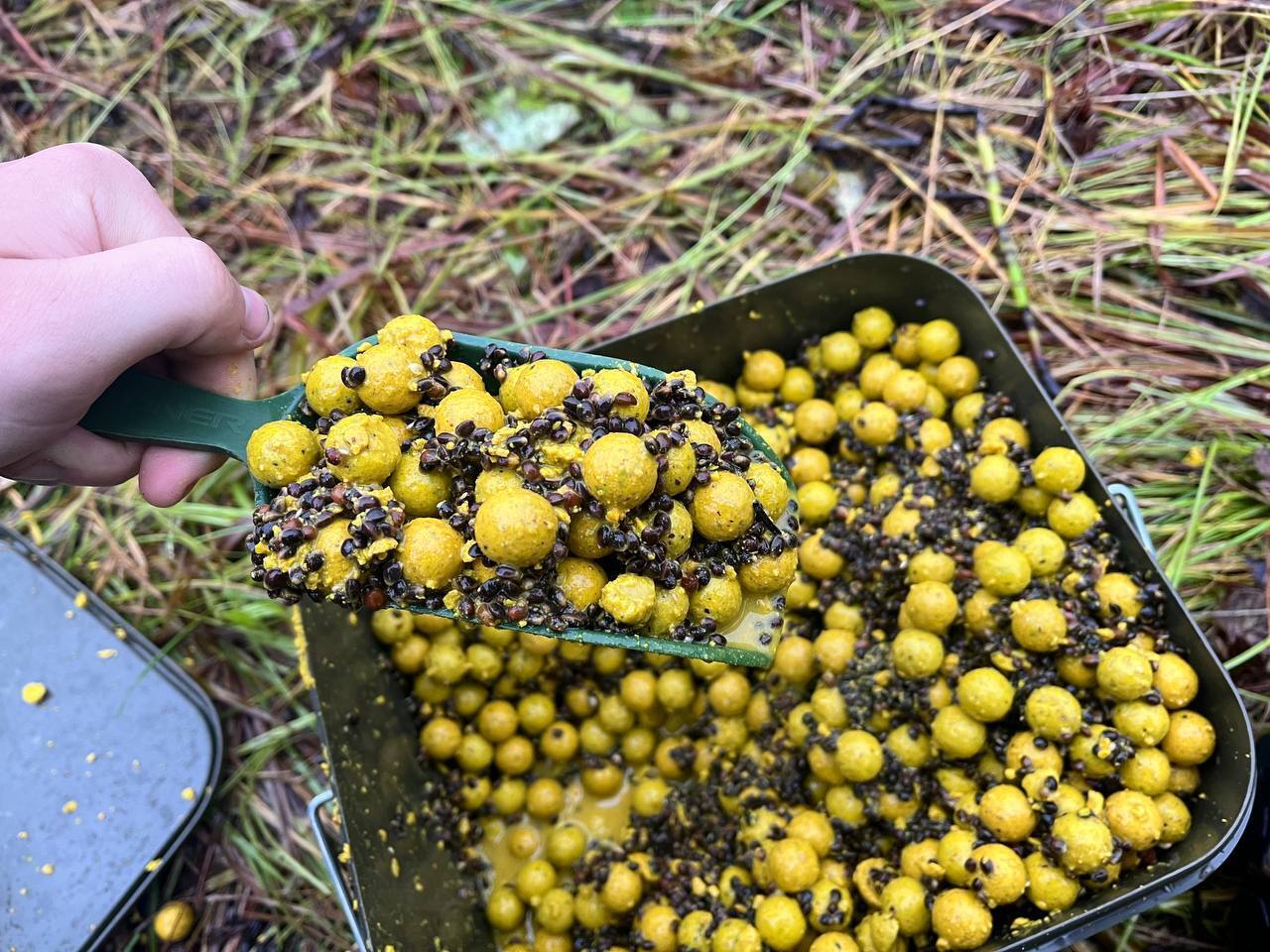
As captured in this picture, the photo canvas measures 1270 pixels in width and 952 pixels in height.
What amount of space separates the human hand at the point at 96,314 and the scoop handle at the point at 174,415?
8 centimetres

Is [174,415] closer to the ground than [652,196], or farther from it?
farther from it

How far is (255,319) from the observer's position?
8.29 ft

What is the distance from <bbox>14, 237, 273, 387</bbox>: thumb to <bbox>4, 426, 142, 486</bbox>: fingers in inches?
16.5

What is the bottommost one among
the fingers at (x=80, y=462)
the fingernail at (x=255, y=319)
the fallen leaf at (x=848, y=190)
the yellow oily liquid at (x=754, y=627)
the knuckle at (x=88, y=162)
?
the yellow oily liquid at (x=754, y=627)

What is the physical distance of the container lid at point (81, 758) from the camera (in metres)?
3.20

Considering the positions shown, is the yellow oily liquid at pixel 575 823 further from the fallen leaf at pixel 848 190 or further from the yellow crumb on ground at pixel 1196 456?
the fallen leaf at pixel 848 190

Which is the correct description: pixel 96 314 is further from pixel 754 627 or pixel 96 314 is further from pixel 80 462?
pixel 754 627

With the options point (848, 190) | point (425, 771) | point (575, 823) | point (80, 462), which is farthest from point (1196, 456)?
point (80, 462)

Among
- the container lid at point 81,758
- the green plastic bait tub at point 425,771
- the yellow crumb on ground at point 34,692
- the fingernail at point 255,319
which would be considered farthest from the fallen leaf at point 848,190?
the yellow crumb on ground at point 34,692

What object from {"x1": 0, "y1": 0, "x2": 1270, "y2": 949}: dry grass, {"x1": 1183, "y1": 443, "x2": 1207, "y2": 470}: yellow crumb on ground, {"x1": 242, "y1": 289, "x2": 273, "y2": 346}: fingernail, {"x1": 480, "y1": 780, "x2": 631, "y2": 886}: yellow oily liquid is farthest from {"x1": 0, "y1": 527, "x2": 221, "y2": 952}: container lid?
{"x1": 1183, "y1": 443, "x2": 1207, "y2": 470}: yellow crumb on ground

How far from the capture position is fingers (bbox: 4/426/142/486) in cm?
243

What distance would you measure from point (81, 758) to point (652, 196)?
3.24 meters

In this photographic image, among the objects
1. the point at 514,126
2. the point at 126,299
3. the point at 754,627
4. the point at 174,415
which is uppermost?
the point at 126,299

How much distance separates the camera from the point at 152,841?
3.29m
